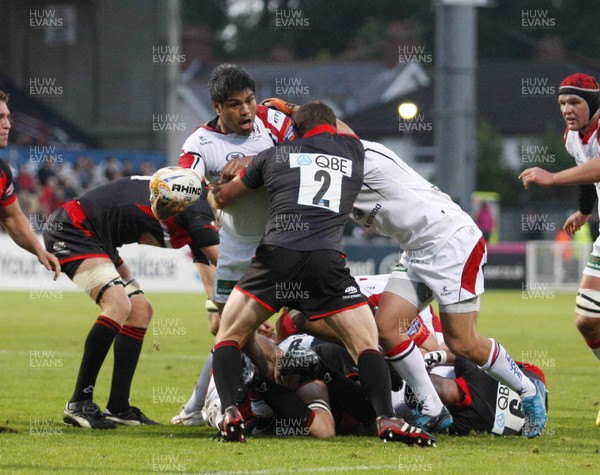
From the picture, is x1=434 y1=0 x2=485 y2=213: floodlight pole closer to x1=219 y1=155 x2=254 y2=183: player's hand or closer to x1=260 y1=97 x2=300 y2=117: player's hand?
x1=260 y1=97 x2=300 y2=117: player's hand

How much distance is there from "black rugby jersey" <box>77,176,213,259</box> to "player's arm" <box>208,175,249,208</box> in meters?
1.19

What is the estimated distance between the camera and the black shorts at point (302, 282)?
23.2 feet

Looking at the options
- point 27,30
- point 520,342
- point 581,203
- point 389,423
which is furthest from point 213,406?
point 27,30

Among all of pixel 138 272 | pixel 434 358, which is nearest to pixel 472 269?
pixel 434 358

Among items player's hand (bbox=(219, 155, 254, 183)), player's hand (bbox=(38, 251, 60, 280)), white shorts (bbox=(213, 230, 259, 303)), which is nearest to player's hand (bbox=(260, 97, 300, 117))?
player's hand (bbox=(219, 155, 254, 183))

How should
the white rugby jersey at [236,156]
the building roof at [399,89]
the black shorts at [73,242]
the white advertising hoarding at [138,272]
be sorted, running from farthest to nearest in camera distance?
the building roof at [399,89]
the white advertising hoarding at [138,272]
the black shorts at [73,242]
the white rugby jersey at [236,156]

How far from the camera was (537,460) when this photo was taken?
21.4 ft

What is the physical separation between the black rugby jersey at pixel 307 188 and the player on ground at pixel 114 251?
151 centimetres

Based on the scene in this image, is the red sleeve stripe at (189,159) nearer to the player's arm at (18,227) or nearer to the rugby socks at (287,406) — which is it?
the player's arm at (18,227)

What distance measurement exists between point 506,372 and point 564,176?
4.34 feet

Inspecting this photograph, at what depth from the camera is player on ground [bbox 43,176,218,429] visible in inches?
327

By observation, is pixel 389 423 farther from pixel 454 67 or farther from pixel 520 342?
pixel 454 67

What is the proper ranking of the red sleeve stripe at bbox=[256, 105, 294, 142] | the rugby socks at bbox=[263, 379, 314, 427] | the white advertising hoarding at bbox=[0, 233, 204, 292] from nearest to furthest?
the rugby socks at bbox=[263, 379, 314, 427] < the red sleeve stripe at bbox=[256, 105, 294, 142] < the white advertising hoarding at bbox=[0, 233, 204, 292]

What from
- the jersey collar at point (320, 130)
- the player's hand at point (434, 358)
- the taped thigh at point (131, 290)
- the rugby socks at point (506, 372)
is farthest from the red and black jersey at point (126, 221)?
the rugby socks at point (506, 372)
